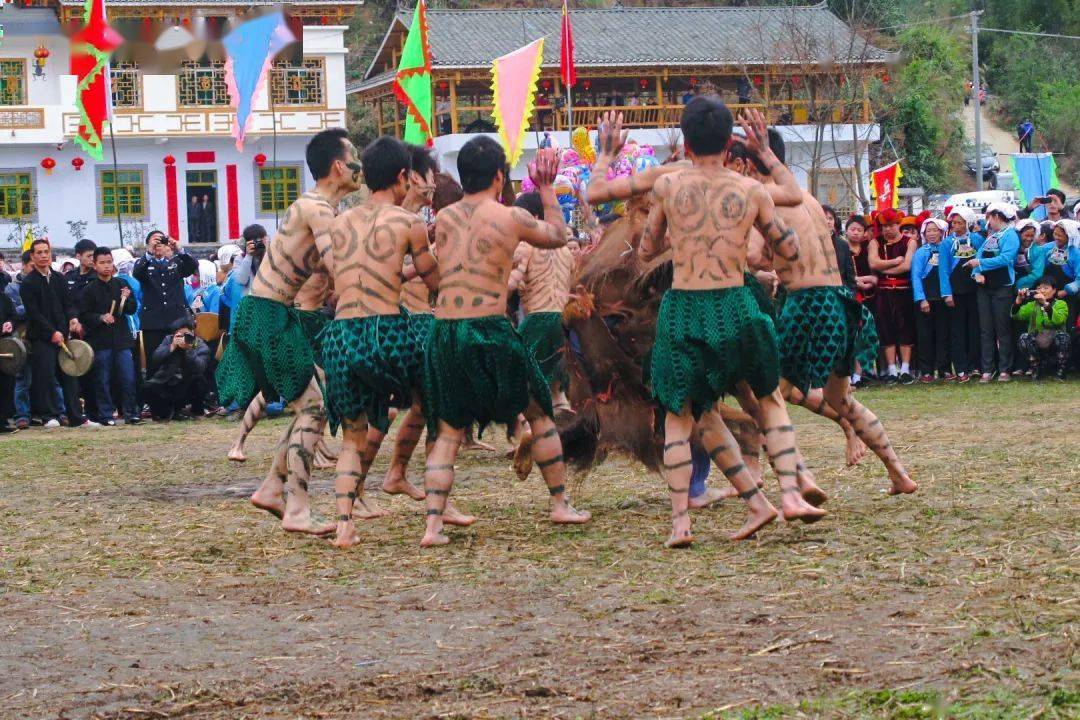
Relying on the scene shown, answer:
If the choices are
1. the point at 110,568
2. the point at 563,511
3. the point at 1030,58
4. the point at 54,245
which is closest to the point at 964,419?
the point at 563,511

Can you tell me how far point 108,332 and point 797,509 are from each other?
10.1 metres

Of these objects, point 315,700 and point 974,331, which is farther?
point 974,331

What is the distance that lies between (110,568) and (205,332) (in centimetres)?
910

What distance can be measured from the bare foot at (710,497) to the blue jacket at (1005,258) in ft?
26.9

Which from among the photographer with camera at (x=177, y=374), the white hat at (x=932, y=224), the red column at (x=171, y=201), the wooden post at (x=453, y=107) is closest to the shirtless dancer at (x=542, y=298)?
the photographer with camera at (x=177, y=374)

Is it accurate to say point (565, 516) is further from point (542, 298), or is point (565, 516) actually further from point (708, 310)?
point (542, 298)

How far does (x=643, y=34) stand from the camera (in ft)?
148

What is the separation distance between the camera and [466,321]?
715cm

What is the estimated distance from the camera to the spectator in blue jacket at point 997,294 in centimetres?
1577

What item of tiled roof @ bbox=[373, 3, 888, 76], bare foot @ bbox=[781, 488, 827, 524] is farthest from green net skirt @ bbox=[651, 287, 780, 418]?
tiled roof @ bbox=[373, 3, 888, 76]

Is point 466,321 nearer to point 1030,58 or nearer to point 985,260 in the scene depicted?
point 985,260

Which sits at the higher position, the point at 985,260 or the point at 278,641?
the point at 985,260

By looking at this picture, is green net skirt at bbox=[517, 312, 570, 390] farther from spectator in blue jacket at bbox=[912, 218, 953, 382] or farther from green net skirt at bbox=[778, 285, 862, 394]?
spectator in blue jacket at bbox=[912, 218, 953, 382]

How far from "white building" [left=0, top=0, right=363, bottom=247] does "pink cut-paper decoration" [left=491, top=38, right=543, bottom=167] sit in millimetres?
21549
